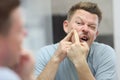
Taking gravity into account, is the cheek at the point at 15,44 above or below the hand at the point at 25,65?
above

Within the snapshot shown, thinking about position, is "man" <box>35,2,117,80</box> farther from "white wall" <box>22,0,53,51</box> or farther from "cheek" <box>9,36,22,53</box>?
"cheek" <box>9,36,22,53</box>

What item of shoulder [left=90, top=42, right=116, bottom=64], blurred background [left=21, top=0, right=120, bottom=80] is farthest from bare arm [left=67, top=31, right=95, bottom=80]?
blurred background [left=21, top=0, right=120, bottom=80]

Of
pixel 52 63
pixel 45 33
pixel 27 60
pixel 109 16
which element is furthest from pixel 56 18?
pixel 27 60

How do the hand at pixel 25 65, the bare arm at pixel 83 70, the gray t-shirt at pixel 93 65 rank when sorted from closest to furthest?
the hand at pixel 25 65 < the bare arm at pixel 83 70 < the gray t-shirt at pixel 93 65

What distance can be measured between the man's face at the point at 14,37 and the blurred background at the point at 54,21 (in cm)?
166

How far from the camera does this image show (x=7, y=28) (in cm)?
42

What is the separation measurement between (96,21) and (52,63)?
38 centimetres

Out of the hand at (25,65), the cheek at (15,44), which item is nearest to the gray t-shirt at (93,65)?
the hand at (25,65)

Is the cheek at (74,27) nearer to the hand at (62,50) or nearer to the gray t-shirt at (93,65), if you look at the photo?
the hand at (62,50)

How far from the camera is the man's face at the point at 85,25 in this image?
1574 mm

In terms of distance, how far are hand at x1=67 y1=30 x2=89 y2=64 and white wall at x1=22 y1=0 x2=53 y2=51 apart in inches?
26.0

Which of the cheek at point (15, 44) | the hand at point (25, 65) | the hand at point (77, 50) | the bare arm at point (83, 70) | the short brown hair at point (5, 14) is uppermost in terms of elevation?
the short brown hair at point (5, 14)

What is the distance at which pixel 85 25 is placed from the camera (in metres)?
1.60

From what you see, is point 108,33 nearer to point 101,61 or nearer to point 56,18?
point 56,18
